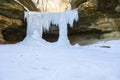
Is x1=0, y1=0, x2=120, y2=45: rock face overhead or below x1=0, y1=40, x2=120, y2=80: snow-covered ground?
overhead

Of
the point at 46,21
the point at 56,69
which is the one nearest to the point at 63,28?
the point at 46,21

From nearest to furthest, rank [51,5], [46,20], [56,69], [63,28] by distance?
[56,69], [63,28], [46,20], [51,5]

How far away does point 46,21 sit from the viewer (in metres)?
17.0

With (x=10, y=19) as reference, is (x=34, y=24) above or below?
below

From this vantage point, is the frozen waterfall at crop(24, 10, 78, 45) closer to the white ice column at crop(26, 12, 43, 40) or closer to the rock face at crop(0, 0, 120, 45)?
the white ice column at crop(26, 12, 43, 40)

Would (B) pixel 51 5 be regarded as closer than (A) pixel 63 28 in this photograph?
No

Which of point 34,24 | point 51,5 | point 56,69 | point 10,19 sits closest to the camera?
point 56,69

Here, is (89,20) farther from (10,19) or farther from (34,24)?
(10,19)

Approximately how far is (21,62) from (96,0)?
1017 centimetres

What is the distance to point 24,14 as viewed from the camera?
16.9 meters

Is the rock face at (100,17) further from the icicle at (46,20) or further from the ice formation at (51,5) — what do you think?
the ice formation at (51,5)

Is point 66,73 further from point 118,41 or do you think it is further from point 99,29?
point 99,29

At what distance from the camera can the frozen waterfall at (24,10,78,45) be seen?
16547mm

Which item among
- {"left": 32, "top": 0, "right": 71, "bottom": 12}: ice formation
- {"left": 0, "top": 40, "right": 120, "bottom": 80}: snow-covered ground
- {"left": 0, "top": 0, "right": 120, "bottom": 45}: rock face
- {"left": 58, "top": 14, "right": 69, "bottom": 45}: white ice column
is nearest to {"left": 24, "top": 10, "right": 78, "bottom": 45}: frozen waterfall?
{"left": 58, "top": 14, "right": 69, "bottom": 45}: white ice column
